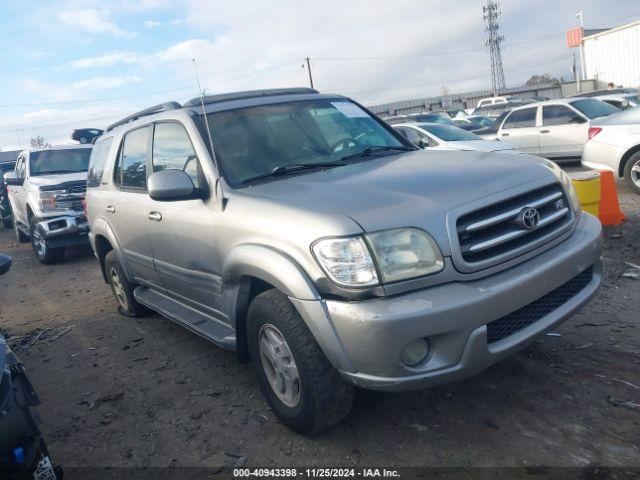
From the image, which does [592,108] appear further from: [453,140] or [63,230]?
[63,230]

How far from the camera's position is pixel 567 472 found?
2.46 meters

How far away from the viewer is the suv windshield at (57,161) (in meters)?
10.2

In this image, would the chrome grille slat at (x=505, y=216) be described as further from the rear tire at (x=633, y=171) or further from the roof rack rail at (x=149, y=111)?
the rear tire at (x=633, y=171)

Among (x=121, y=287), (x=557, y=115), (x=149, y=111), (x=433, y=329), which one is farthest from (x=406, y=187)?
(x=557, y=115)

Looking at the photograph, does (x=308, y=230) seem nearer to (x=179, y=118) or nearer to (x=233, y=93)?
(x=179, y=118)

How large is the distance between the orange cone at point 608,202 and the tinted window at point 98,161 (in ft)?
17.7

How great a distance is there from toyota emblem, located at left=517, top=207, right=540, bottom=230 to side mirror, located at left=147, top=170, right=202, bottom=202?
1875 millimetres

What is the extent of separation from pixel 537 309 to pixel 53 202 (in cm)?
863

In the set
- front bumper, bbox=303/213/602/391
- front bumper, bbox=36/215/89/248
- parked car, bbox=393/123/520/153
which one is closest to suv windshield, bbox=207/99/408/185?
front bumper, bbox=303/213/602/391

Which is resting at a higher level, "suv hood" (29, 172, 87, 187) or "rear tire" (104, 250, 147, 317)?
"suv hood" (29, 172, 87, 187)

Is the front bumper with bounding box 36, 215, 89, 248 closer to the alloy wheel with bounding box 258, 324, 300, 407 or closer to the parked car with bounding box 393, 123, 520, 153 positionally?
the parked car with bounding box 393, 123, 520, 153

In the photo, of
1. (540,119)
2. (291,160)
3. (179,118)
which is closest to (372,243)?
(291,160)

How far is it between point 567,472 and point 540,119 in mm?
10761

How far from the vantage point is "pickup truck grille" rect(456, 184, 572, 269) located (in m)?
2.57
